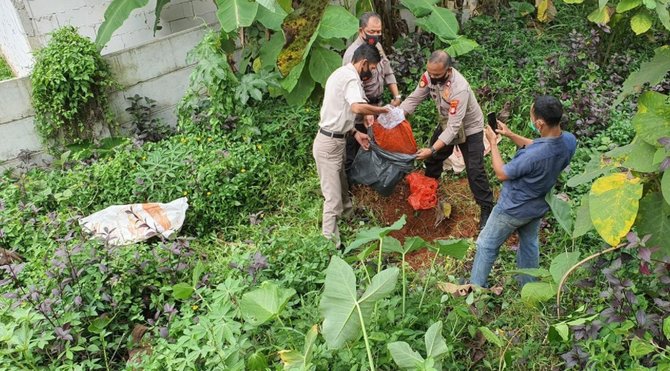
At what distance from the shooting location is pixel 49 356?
9.38 feet

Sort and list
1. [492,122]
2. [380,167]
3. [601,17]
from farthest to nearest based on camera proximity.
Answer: [601,17] → [380,167] → [492,122]

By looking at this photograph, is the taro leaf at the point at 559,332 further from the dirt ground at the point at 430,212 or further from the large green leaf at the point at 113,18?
the large green leaf at the point at 113,18

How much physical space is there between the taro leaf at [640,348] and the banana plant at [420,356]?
849 millimetres

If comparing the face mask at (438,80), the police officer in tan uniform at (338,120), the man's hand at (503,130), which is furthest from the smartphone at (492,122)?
the police officer in tan uniform at (338,120)

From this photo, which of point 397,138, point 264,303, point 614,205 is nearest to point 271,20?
point 397,138

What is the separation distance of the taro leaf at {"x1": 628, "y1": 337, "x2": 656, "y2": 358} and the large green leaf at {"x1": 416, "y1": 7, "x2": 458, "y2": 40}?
3634 mm

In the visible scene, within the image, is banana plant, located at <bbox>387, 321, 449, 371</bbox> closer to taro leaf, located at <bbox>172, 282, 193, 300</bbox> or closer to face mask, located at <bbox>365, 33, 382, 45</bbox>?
taro leaf, located at <bbox>172, 282, 193, 300</bbox>

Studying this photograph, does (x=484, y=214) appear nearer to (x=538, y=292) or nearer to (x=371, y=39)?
(x=538, y=292)

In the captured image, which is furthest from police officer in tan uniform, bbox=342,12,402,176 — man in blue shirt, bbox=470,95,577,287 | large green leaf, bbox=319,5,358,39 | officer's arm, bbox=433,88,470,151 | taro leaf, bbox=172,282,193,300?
taro leaf, bbox=172,282,193,300

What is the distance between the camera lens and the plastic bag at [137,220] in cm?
392

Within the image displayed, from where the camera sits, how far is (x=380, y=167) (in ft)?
13.5

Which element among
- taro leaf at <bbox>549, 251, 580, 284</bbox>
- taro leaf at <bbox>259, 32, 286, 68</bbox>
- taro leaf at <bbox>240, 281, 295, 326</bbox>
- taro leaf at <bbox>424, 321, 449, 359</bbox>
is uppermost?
taro leaf at <bbox>259, 32, 286, 68</bbox>

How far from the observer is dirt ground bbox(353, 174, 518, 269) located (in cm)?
432

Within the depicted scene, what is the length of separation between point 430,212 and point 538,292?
63.5 inches
